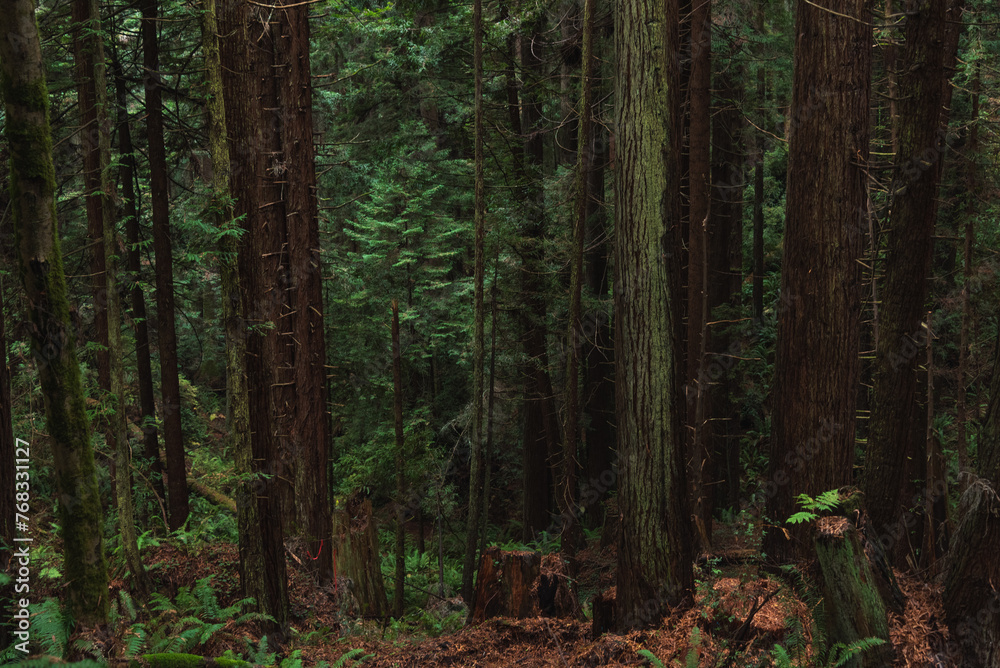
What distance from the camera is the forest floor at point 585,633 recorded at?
493cm

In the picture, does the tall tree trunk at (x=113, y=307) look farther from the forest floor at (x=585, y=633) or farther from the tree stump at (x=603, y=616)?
the tree stump at (x=603, y=616)

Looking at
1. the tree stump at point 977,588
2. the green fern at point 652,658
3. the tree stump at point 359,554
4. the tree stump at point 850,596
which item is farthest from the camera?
the tree stump at point 359,554

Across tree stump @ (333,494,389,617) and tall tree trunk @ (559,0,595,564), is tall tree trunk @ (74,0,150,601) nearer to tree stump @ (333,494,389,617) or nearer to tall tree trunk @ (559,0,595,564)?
tree stump @ (333,494,389,617)

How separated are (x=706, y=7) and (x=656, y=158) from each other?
6.09 metres

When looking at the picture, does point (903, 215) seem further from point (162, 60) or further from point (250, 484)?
point (162, 60)

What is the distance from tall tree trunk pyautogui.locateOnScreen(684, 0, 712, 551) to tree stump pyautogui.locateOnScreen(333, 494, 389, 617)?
495 cm

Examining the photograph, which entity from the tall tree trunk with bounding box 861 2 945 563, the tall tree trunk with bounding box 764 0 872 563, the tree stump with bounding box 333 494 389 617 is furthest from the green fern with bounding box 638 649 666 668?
the tree stump with bounding box 333 494 389 617

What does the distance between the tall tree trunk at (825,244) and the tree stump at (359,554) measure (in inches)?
212

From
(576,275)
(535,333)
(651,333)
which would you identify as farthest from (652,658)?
(535,333)

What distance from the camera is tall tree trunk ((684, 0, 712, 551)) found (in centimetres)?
1026

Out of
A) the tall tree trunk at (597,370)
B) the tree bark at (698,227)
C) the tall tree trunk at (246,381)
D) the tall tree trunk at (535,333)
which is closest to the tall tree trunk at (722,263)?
the tree bark at (698,227)

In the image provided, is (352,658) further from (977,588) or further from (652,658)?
(977,588)

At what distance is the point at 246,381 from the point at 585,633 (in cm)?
401

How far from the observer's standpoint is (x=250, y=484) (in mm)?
5918
